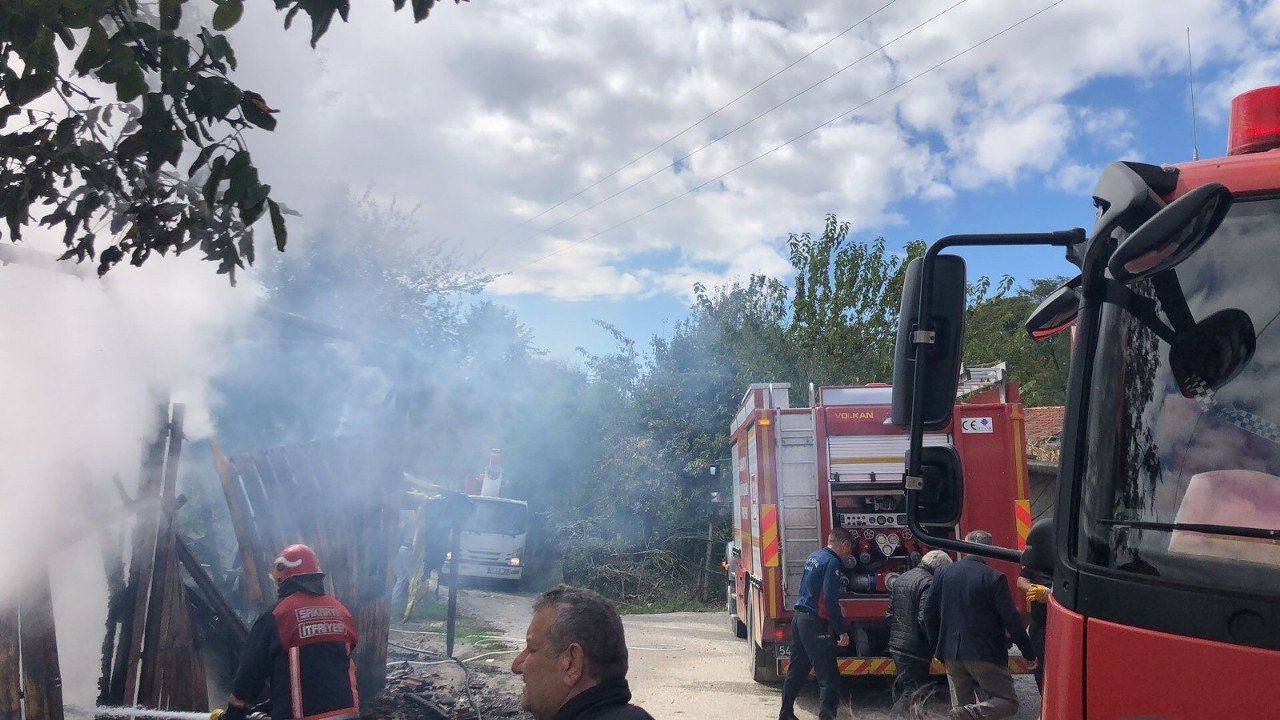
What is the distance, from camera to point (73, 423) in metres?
5.92

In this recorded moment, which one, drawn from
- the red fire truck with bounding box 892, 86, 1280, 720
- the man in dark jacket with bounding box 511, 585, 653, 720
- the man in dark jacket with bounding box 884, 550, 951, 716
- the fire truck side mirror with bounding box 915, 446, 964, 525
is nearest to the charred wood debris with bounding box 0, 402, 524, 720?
the man in dark jacket with bounding box 884, 550, 951, 716

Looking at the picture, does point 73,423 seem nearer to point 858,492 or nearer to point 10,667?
point 10,667

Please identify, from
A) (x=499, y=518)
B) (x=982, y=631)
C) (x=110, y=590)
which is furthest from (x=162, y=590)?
(x=499, y=518)

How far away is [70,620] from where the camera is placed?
5.90m

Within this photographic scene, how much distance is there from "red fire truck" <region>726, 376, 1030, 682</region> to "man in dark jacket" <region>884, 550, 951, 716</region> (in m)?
0.73

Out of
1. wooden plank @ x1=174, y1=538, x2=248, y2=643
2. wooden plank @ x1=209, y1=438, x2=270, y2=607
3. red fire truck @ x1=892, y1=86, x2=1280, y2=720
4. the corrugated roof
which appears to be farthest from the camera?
the corrugated roof

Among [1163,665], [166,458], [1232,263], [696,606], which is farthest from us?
[696,606]

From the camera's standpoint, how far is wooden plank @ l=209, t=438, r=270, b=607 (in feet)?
23.6

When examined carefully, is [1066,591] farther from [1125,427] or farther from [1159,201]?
[1159,201]

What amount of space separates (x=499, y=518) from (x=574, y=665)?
18236mm

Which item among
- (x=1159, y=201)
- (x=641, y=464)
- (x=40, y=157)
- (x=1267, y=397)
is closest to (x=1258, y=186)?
(x=1159, y=201)

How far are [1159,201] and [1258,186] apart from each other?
22cm

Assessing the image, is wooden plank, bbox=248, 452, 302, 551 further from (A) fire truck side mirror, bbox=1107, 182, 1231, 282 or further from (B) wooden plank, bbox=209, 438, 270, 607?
(A) fire truck side mirror, bbox=1107, 182, 1231, 282

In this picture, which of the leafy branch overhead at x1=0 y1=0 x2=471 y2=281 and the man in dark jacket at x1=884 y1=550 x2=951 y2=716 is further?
the man in dark jacket at x1=884 y1=550 x2=951 y2=716
